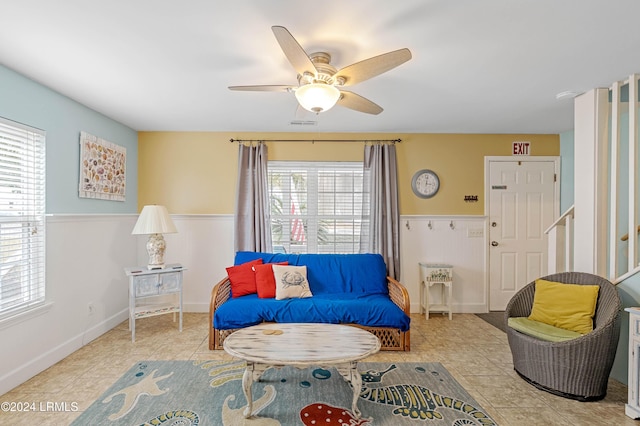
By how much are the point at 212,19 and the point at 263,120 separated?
2014 millimetres

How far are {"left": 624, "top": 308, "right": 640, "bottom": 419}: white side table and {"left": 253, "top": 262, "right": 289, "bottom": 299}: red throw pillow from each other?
9.38 ft

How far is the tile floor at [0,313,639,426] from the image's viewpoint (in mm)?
2209

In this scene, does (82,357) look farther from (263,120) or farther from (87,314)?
(263,120)

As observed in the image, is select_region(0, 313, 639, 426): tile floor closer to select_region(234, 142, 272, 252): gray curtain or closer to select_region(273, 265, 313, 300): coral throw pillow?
select_region(273, 265, 313, 300): coral throw pillow

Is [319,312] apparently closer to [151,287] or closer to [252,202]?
[252,202]

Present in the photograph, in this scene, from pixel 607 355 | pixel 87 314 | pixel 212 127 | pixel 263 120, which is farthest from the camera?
pixel 212 127

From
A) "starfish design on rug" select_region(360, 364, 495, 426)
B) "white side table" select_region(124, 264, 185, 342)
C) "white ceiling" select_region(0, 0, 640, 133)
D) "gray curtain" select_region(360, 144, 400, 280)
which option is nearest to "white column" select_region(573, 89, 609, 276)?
"white ceiling" select_region(0, 0, 640, 133)

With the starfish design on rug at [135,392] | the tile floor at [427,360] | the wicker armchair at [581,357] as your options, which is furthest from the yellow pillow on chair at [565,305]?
the starfish design on rug at [135,392]

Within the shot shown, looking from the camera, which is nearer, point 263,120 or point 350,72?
point 350,72

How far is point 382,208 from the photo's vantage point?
430cm

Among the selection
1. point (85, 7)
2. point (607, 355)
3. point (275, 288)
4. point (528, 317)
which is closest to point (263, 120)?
point (275, 288)

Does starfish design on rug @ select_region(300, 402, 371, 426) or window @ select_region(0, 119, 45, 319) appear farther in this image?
window @ select_region(0, 119, 45, 319)

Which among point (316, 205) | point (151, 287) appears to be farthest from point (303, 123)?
point (151, 287)

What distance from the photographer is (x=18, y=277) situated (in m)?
2.61
